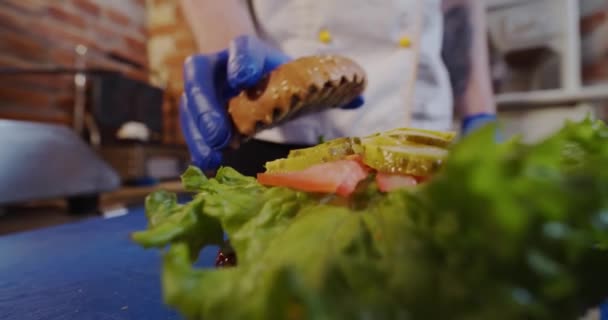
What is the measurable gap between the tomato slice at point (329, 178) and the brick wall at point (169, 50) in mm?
2955

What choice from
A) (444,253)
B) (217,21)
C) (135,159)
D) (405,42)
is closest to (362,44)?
(405,42)

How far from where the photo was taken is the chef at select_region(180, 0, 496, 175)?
92cm

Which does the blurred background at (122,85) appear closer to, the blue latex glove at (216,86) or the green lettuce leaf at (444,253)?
the blue latex glove at (216,86)

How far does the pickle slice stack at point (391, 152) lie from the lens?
436 mm

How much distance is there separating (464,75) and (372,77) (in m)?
0.65

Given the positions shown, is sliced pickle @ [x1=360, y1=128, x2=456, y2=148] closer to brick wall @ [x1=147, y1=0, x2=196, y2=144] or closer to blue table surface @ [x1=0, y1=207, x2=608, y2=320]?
blue table surface @ [x1=0, y1=207, x2=608, y2=320]

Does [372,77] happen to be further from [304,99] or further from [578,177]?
[578,177]

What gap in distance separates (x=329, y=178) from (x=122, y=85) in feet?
7.75

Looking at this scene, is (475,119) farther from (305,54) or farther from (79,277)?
(79,277)

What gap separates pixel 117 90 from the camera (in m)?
2.43

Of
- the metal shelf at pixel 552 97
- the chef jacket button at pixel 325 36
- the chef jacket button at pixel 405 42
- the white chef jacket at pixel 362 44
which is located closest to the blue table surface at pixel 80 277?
the white chef jacket at pixel 362 44

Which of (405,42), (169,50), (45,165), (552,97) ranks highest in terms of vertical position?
(169,50)

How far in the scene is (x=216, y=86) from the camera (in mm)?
991

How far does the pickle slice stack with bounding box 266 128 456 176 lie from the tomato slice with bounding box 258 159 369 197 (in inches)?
0.9
